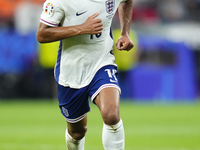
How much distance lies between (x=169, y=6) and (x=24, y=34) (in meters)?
6.99

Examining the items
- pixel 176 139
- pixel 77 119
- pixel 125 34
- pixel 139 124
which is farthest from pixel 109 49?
pixel 139 124

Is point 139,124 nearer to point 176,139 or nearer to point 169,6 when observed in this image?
point 176,139

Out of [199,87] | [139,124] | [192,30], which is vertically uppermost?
[192,30]


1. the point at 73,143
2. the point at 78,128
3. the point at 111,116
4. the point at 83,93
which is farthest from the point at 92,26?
the point at 73,143

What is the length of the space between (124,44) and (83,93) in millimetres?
664

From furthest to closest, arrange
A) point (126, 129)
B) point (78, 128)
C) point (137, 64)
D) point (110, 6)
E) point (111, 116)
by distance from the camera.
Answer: point (137, 64) < point (126, 129) < point (78, 128) < point (110, 6) < point (111, 116)

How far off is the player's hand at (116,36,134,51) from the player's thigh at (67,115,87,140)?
0.92 meters

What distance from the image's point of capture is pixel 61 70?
4855mm

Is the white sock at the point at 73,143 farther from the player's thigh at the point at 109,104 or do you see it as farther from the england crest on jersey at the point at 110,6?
the england crest on jersey at the point at 110,6

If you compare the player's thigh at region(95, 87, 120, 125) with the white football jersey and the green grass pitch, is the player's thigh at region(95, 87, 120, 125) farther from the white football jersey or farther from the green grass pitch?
the green grass pitch

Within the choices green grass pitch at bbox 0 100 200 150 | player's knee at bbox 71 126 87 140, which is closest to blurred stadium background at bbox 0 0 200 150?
green grass pitch at bbox 0 100 200 150

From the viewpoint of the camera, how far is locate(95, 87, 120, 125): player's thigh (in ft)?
13.4

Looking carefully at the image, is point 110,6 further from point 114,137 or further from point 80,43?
point 114,137

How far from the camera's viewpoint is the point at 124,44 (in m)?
4.68
